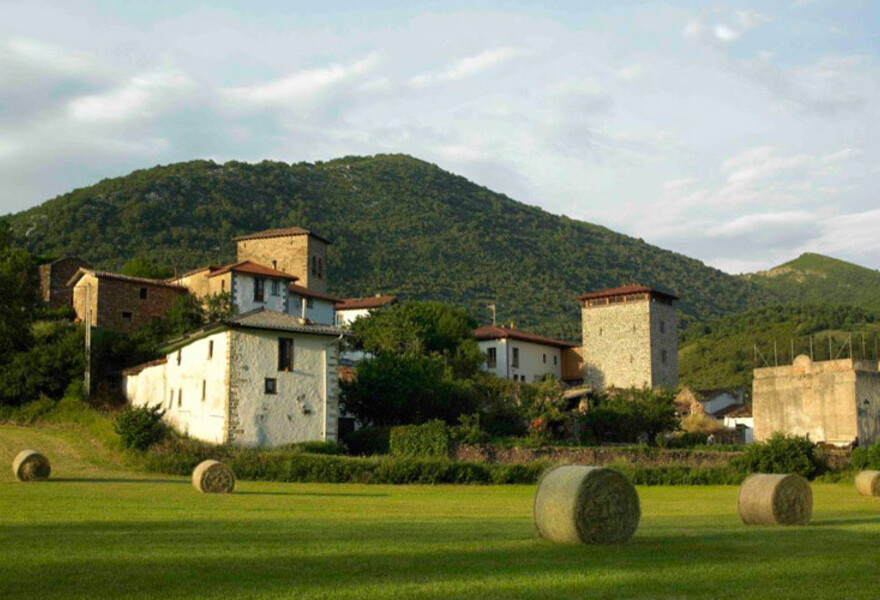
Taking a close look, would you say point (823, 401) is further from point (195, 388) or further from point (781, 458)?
point (195, 388)

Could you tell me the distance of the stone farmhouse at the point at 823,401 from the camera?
188ft

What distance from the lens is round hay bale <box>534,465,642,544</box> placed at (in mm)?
16672

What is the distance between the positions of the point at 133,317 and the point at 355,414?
58.9 feet

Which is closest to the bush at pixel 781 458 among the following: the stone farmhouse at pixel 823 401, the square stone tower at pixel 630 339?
the stone farmhouse at pixel 823 401

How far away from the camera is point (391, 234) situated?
143 m

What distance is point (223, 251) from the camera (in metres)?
108

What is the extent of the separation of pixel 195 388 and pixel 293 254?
41614mm

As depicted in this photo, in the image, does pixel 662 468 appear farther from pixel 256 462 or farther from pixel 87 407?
pixel 87 407

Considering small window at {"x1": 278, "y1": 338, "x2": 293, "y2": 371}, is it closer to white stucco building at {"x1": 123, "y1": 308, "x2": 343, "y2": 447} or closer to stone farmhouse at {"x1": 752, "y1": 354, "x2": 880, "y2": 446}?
white stucco building at {"x1": 123, "y1": 308, "x2": 343, "y2": 447}

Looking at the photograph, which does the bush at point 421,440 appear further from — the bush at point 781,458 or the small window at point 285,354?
the bush at point 781,458

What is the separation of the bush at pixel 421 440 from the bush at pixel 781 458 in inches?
537

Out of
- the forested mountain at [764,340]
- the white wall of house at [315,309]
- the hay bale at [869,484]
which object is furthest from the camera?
the forested mountain at [764,340]

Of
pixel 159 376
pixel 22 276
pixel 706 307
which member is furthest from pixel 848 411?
pixel 706 307

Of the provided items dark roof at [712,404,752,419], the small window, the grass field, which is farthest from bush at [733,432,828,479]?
dark roof at [712,404,752,419]
